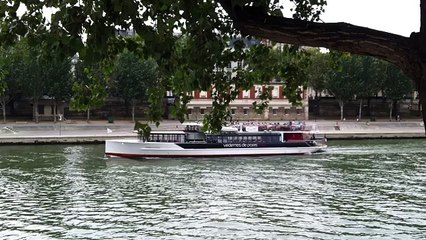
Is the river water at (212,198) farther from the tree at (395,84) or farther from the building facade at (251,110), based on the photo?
the tree at (395,84)

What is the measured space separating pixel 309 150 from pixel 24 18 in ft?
110

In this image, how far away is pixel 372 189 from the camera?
69.6 ft

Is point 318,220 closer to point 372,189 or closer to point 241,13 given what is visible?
point 372,189

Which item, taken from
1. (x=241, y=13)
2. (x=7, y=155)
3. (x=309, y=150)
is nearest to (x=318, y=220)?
(x=241, y=13)

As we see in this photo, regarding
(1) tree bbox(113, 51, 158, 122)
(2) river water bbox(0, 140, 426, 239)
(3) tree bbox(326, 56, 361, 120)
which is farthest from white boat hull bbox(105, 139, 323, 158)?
(3) tree bbox(326, 56, 361, 120)

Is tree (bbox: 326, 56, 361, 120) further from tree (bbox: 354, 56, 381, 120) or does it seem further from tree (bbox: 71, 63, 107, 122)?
tree (bbox: 71, 63, 107, 122)

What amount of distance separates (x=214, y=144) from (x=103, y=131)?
16.1 meters

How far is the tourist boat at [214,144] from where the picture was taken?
110ft

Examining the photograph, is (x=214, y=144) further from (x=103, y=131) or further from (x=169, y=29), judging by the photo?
(x=169, y=29)

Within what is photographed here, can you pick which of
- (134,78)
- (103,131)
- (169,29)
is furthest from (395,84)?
(169,29)

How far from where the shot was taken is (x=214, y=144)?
113ft

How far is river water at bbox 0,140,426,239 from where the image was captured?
14633mm

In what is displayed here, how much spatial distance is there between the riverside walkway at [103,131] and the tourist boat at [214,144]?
8.60 m

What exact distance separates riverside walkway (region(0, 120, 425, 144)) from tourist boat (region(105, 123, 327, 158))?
8597 millimetres
